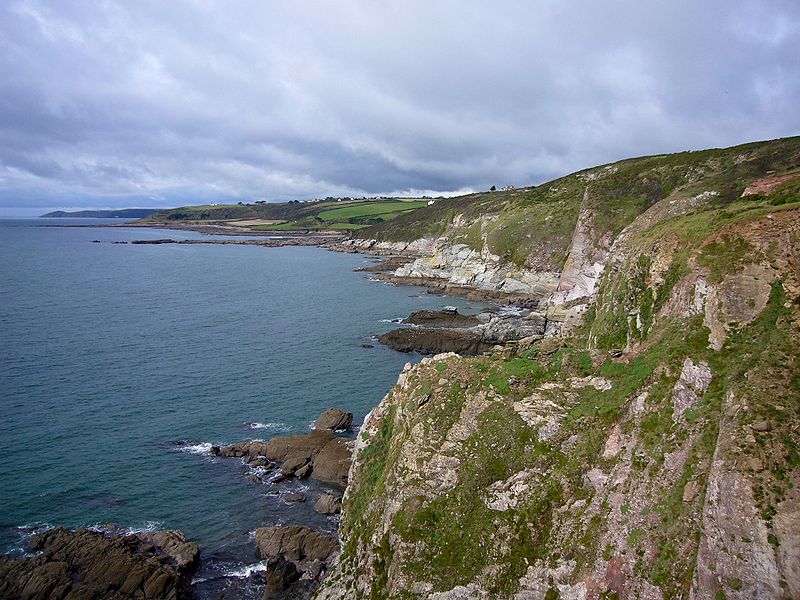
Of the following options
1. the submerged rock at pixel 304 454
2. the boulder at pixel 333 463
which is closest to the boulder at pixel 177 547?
the submerged rock at pixel 304 454

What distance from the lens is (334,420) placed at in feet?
138

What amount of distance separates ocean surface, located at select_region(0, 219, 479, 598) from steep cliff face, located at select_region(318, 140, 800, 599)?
1103cm

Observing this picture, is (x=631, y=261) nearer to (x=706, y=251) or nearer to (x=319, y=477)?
(x=706, y=251)

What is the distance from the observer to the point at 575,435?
837 inches

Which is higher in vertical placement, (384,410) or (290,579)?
(384,410)

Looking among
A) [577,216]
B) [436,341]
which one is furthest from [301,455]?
Answer: [577,216]

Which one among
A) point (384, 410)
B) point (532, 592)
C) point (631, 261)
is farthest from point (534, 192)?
point (532, 592)

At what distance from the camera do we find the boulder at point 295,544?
2744cm

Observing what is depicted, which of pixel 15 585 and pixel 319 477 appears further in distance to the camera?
pixel 319 477

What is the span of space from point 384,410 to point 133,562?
14.5 metres

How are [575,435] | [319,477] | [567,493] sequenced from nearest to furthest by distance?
[567,493], [575,435], [319,477]

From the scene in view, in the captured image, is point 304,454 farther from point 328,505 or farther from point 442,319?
point 442,319

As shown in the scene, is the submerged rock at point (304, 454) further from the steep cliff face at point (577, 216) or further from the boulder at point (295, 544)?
the steep cliff face at point (577, 216)

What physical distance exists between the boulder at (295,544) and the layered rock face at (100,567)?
11.7ft
